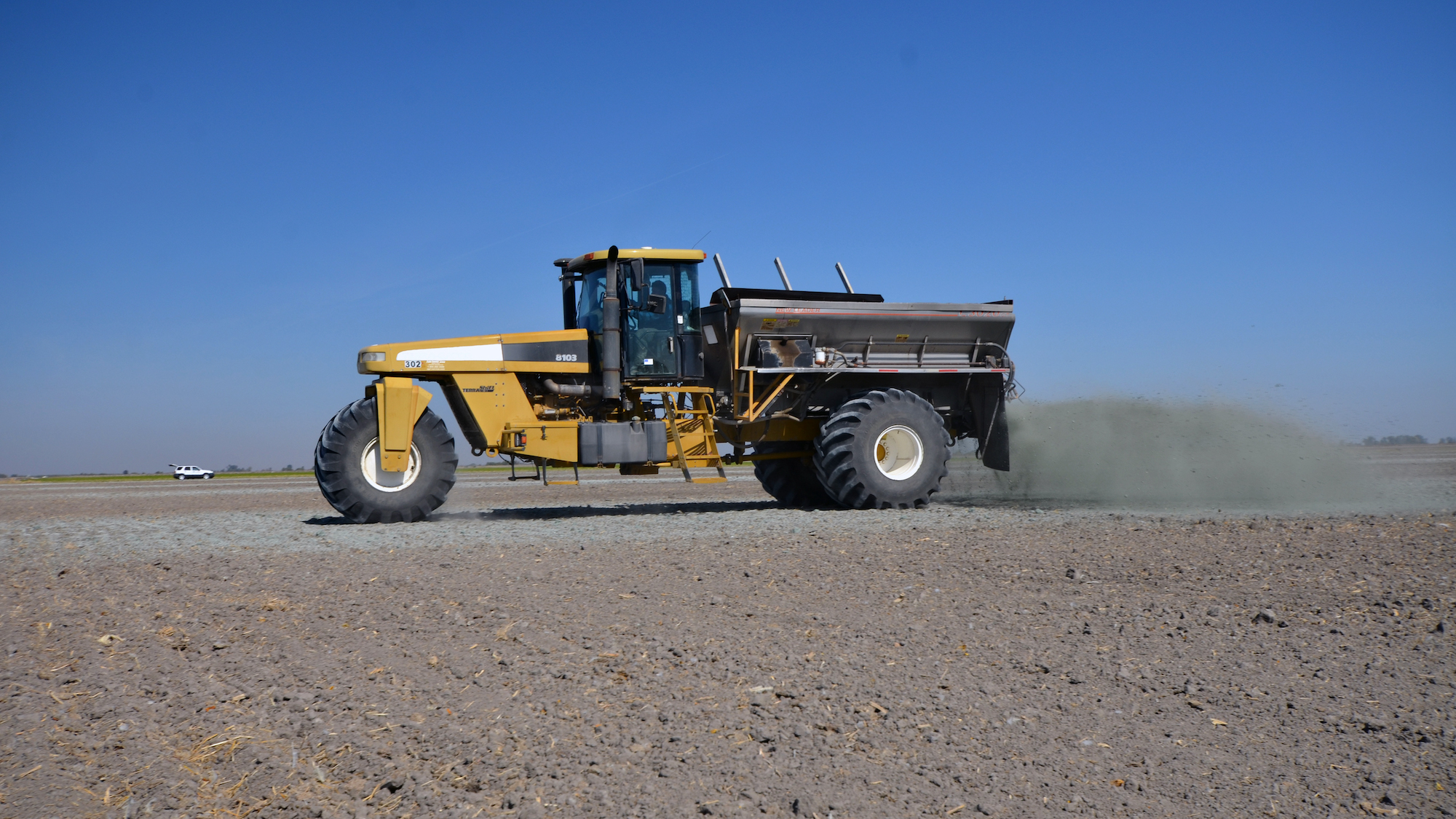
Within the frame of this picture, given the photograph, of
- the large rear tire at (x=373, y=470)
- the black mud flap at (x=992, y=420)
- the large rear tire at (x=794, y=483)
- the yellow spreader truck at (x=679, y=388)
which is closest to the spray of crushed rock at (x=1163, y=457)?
the black mud flap at (x=992, y=420)

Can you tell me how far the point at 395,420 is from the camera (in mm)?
10820

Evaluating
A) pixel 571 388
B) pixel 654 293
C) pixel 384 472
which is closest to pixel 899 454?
pixel 654 293

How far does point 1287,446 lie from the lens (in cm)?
1434

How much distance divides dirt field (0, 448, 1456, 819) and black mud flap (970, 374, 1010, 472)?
5600mm

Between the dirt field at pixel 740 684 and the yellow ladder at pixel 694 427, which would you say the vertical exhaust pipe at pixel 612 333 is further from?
the dirt field at pixel 740 684

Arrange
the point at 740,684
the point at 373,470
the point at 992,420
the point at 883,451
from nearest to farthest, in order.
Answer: the point at 740,684 < the point at 373,470 < the point at 883,451 < the point at 992,420

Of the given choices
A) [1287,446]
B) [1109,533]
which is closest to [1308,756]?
[1109,533]

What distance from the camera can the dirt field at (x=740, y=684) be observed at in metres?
3.33

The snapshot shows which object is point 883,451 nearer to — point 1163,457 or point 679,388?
point 679,388

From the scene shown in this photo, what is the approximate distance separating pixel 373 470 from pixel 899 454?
6436mm

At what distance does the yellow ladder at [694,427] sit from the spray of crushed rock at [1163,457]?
462 cm

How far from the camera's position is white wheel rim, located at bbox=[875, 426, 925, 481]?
1245 centimetres

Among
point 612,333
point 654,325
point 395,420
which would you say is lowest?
point 395,420

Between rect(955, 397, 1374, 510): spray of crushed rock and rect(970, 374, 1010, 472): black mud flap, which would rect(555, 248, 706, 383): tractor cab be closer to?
rect(970, 374, 1010, 472): black mud flap
